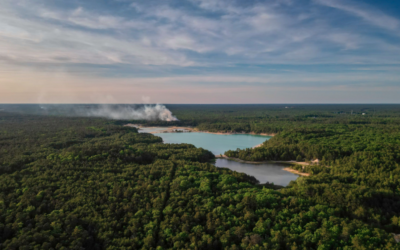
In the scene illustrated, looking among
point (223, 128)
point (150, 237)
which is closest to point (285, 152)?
point (150, 237)

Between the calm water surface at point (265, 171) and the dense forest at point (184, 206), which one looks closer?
the dense forest at point (184, 206)

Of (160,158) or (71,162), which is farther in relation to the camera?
(160,158)

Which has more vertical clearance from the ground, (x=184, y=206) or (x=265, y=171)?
(x=184, y=206)

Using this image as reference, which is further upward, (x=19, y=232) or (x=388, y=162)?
(x=388, y=162)

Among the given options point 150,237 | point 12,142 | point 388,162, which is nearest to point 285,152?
point 388,162

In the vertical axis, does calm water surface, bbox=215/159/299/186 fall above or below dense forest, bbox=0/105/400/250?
below

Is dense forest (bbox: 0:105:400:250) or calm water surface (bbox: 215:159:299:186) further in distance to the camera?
calm water surface (bbox: 215:159:299:186)

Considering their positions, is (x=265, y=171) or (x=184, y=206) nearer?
(x=184, y=206)

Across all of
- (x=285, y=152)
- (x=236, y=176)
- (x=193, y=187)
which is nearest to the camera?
(x=193, y=187)

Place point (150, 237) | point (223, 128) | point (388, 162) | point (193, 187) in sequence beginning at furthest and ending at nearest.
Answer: point (223, 128)
point (388, 162)
point (193, 187)
point (150, 237)

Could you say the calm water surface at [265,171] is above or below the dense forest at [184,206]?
below

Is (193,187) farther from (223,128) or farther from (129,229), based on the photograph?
(223,128)
